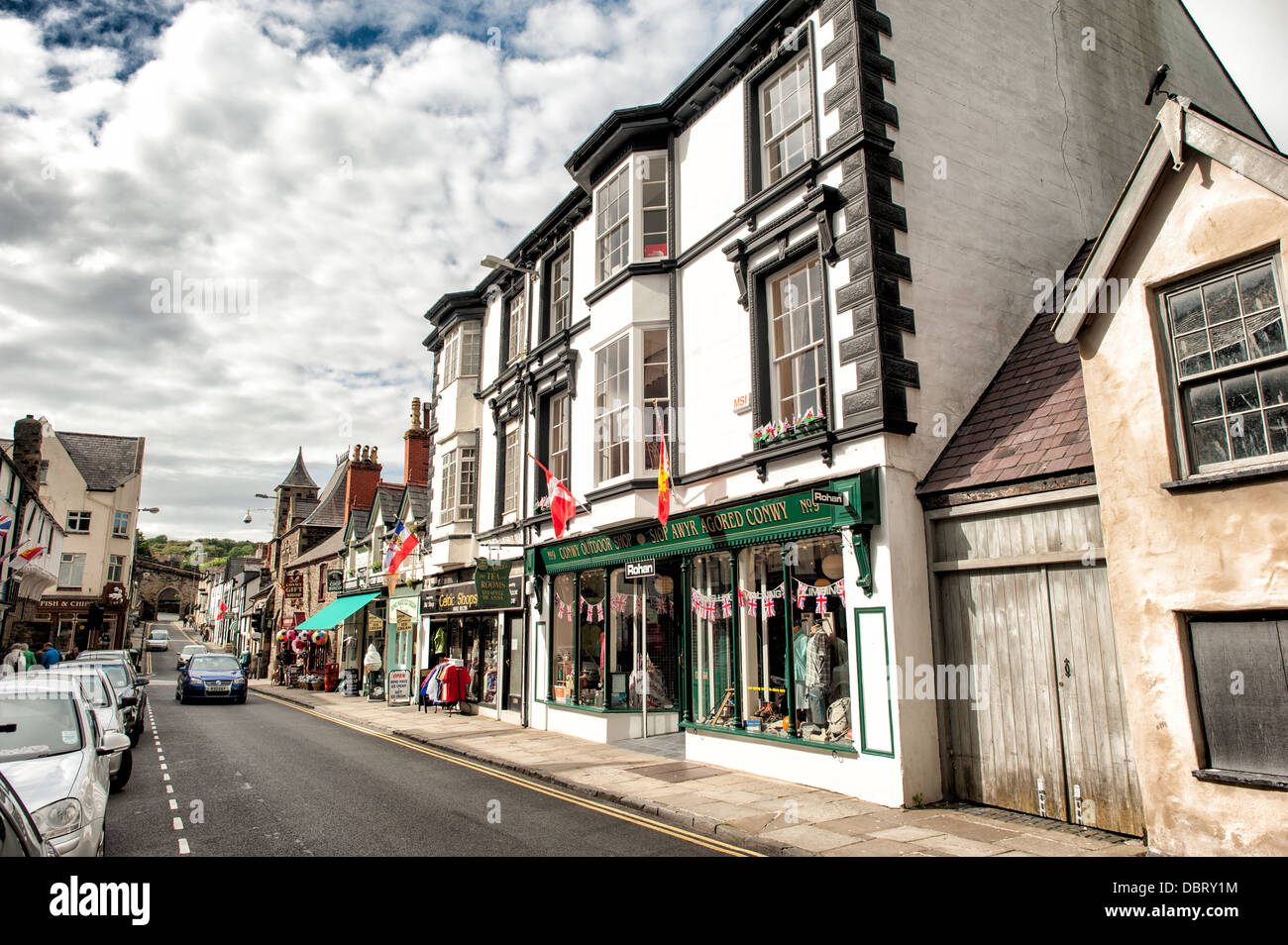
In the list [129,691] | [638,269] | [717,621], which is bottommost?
[129,691]

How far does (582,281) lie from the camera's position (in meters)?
18.2

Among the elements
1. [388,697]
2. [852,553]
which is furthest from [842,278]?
[388,697]

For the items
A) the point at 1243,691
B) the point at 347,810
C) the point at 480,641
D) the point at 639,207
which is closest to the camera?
the point at 1243,691

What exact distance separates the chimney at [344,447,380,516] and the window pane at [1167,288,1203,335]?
37.2 meters

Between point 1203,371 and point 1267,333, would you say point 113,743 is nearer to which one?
point 1203,371

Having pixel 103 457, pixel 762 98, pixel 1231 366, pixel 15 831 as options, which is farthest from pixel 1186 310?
pixel 103 457

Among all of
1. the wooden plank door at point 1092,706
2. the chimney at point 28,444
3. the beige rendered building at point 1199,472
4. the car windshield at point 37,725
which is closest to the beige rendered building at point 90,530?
the chimney at point 28,444

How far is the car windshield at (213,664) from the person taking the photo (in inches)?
1067

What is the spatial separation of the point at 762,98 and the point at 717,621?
9063 millimetres

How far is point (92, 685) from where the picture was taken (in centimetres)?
1234

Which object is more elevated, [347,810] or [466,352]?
[466,352]

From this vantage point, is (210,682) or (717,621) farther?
(210,682)

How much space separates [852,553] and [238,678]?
81.3 ft

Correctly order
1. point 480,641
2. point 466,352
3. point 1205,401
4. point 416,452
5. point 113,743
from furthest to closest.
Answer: point 416,452 < point 466,352 < point 480,641 < point 113,743 < point 1205,401
